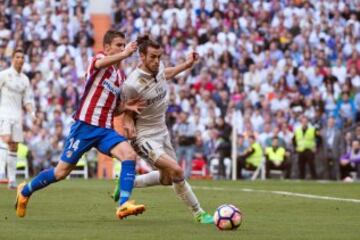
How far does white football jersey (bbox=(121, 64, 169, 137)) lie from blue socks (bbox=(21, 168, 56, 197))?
1096 millimetres

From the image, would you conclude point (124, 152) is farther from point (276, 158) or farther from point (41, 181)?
point (276, 158)

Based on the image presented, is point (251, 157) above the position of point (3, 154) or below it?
above

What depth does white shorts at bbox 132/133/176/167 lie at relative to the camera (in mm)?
13205

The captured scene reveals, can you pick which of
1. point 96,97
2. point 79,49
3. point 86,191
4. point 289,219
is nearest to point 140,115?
point 96,97

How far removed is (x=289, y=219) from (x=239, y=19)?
21242 mm

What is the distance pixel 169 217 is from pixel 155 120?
4.00 ft

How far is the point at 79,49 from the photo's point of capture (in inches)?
1332

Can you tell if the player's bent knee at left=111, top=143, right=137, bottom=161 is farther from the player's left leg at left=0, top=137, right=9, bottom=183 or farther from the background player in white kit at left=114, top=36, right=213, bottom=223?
the player's left leg at left=0, top=137, right=9, bottom=183

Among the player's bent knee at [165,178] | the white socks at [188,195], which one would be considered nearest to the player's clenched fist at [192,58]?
the player's bent knee at [165,178]

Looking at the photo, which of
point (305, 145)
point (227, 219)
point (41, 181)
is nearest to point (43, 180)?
point (41, 181)

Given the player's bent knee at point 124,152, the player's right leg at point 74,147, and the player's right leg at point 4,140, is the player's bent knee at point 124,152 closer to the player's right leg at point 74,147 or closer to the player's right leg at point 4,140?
the player's right leg at point 74,147

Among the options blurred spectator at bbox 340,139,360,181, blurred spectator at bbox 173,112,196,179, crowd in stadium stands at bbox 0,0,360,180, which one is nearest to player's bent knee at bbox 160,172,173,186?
blurred spectator at bbox 340,139,360,181

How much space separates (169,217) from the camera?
13.9 metres

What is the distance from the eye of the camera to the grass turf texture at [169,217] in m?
11.6
